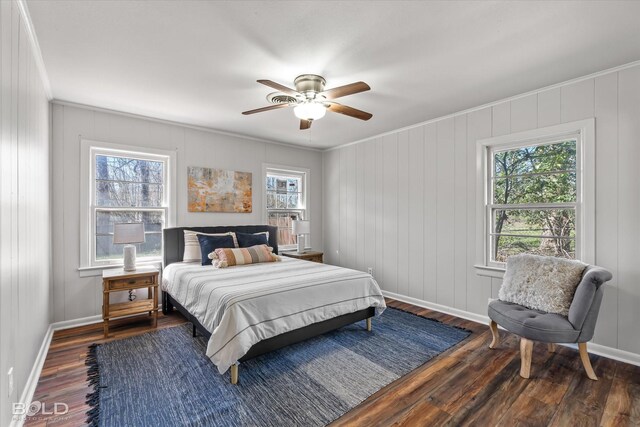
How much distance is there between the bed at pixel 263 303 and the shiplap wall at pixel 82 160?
3.07 ft

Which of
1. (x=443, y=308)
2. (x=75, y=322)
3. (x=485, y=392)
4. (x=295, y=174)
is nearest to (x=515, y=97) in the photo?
(x=443, y=308)

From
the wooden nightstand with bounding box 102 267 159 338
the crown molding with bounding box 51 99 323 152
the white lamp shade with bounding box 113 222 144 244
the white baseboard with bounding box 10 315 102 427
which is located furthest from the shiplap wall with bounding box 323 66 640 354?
the white baseboard with bounding box 10 315 102 427

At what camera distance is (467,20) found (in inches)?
79.0

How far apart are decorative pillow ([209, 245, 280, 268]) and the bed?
0.11 meters

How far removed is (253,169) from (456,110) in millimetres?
3122

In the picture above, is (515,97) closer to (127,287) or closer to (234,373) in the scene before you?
(234,373)

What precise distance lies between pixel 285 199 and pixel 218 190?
130 cm

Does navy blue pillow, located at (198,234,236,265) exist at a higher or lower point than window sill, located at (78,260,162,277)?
higher

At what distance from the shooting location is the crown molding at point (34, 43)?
1.85m

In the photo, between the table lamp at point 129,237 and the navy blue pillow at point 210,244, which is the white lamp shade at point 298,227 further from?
the table lamp at point 129,237

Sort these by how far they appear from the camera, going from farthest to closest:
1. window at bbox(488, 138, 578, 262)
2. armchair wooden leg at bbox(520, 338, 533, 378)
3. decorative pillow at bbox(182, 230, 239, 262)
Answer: decorative pillow at bbox(182, 230, 239, 262)
window at bbox(488, 138, 578, 262)
armchair wooden leg at bbox(520, 338, 533, 378)

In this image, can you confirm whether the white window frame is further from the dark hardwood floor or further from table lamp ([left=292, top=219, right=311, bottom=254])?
the dark hardwood floor

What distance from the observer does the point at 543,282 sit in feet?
8.69

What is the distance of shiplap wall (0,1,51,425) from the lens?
5.08ft
